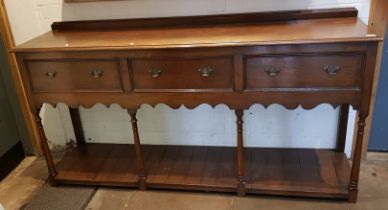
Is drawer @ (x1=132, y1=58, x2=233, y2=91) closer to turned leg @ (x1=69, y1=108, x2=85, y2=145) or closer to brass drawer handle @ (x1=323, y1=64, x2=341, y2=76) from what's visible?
brass drawer handle @ (x1=323, y1=64, x2=341, y2=76)

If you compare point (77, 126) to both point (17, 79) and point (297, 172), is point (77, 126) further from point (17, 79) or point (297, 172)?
point (297, 172)

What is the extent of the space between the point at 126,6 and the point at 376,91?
153 centimetres

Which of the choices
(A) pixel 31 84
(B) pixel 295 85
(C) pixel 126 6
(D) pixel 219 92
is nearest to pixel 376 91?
(B) pixel 295 85

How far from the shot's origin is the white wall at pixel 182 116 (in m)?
2.12

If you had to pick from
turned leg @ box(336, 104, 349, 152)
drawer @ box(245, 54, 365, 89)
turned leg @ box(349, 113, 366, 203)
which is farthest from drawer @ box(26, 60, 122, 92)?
turned leg @ box(336, 104, 349, 152)

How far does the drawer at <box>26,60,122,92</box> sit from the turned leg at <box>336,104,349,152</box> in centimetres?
127

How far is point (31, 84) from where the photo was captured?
199 centimetres

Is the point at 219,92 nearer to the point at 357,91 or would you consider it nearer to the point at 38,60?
the point at 357,91

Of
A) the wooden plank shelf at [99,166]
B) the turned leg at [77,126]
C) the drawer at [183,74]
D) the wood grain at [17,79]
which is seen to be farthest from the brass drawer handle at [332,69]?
the turned leg at [77,126]

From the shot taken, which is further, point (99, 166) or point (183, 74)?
point (99, 166)

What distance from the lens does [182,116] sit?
243 centimetres

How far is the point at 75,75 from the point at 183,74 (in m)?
0.56

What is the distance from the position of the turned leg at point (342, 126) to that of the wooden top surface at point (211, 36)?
1.76 feet

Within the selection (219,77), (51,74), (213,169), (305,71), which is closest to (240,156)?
(213,169)
